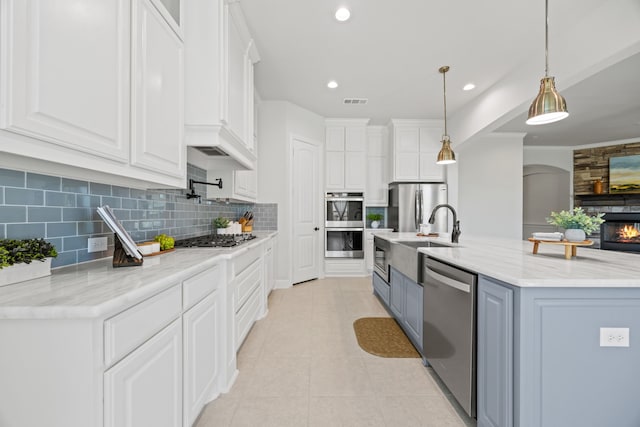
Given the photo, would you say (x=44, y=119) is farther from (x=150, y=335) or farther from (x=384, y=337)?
(x=384, y=337)

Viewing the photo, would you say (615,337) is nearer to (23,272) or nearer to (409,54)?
(23,272)

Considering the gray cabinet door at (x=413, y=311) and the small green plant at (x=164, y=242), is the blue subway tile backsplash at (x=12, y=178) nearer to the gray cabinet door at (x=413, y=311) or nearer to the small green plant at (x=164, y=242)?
the small green plant at (x=164, y=242)

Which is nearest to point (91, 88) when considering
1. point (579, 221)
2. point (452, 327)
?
point (452, 327)

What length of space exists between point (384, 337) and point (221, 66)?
107 inches

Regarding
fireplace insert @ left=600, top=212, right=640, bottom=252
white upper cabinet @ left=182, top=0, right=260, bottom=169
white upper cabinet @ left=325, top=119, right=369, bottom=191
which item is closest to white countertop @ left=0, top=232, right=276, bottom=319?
white upper cabinet @ left=182, top=0, right=260, bottom=169

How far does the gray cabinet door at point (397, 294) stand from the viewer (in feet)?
8.89

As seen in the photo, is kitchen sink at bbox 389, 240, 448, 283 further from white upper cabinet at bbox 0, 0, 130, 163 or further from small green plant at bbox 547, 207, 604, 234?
white upper cabinet at bbox 0, 0, 130, 163

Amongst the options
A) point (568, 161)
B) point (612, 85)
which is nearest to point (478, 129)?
point (612, 85)

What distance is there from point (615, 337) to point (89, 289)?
2.11 meters

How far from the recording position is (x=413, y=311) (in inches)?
94.5

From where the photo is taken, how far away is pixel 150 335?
1.04 m

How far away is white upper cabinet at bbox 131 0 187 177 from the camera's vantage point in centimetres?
135

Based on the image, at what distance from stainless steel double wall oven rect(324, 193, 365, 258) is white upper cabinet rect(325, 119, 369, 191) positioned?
0.81ft

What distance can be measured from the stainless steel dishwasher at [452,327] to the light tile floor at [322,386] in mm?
195
